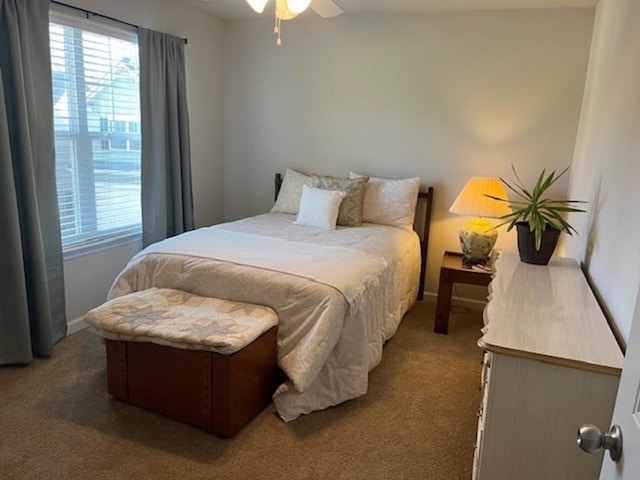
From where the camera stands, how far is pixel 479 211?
3.35m

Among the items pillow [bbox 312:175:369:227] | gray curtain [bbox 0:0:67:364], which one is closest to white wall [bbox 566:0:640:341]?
pillow [bbox 312:175:369:227]

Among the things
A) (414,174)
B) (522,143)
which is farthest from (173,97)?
(522,143)

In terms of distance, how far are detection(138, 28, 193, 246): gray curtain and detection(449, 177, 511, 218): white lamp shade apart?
7.14 feet

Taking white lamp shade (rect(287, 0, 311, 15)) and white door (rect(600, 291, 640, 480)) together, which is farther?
white lamp shade (rect(287, 0, 311, 15))

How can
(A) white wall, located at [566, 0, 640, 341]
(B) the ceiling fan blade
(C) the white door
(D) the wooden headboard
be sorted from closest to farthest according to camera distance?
1. (C) the white door
2. (A) white wall, located at [566, 0, 640, 341]
3. (B) the ceiling fan blade
4. (D) the wooden headboard

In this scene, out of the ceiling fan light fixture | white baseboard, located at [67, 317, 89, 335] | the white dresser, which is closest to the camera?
the white dresser

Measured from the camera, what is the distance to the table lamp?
11.0 ft

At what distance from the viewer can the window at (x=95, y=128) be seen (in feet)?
9.70

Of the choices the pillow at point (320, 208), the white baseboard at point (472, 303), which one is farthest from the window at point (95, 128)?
the white baseboard at point (472, 303)

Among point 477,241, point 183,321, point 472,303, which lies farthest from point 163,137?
point 472,303

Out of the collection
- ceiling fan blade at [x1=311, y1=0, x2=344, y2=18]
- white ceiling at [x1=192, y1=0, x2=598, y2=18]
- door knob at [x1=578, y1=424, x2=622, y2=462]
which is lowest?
door knob at [x1=578, y1=424, x2=622, y2=462]

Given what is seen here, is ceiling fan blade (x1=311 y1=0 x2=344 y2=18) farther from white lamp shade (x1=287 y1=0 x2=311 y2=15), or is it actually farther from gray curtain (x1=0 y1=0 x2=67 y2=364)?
gray curtain (x1=0 y1=0 x2=67 y2=364)

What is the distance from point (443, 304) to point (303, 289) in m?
1.45

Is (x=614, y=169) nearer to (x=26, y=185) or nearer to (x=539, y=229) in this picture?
(x=539, y=229)
